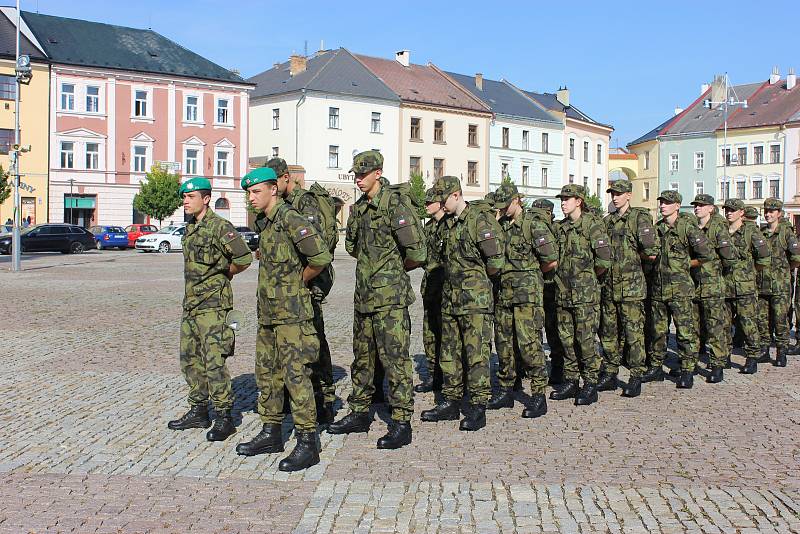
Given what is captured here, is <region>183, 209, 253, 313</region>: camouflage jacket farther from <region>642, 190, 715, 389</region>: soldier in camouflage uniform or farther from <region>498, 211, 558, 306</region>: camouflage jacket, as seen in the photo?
<region>642, 190, 715, 389</region>: soldier in camouflage uniform

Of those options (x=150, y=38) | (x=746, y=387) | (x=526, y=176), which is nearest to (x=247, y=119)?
(x=150, y=38)

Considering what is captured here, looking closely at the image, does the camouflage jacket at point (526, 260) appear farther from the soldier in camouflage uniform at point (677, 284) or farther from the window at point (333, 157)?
the window at point (333, 157)

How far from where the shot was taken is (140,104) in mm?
54375

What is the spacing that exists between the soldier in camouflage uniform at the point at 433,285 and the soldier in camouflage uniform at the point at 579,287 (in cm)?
120

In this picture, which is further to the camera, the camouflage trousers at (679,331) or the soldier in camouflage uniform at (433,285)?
the camouflage trousers at (679,331)

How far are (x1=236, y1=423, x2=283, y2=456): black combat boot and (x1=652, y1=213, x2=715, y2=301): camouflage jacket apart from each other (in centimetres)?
495

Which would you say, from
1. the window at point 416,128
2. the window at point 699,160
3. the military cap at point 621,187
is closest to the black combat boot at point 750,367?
the military cap at point 621,187

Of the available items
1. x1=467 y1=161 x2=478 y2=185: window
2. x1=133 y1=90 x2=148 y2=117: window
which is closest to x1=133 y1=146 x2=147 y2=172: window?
x1=133 y1=90 x2=148 y2=117: window

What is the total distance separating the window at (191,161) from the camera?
56.4m

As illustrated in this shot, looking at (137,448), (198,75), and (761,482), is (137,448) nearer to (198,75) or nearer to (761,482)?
(761,482)

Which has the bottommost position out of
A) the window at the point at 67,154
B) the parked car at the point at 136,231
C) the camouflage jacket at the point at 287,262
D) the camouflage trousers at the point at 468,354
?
the camouflage trousers at the point at 468,354

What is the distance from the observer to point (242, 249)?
7.07 m

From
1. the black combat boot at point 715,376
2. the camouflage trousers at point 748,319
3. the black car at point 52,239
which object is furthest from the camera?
the black car at point 52,239

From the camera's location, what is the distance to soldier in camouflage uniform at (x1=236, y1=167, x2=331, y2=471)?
6250mm
